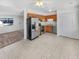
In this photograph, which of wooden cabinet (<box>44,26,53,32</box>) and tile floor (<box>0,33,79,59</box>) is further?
wooden cabinet (<box>44,26,53,32</box>)

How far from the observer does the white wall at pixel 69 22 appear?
732cm

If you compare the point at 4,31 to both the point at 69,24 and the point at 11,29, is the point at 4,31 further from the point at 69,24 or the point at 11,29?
the point at 69,24

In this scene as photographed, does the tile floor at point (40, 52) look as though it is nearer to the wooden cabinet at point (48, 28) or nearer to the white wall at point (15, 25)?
the wooden cabinet at point (48, 28)

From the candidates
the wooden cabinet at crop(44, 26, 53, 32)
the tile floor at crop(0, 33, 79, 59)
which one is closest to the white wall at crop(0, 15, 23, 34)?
the wooden cabinet at crop(44, 26, 53, 32)

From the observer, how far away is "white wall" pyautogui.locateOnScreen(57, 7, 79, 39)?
7.32 meters

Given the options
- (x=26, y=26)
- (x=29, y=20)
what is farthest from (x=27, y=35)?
(x=29, y=20)

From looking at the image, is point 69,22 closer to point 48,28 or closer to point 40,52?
point 48,28

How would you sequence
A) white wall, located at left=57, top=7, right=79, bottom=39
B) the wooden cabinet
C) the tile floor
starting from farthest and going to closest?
the wooden cabinet < white wall, located at left=57, top=7, right=79, bottom=39 < the tile floor

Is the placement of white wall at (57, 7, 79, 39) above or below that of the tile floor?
above

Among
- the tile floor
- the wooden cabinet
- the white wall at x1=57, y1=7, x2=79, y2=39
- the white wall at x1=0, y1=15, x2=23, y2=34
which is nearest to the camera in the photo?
the tile floor

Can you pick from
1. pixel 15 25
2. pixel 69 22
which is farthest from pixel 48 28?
pixel 15 25

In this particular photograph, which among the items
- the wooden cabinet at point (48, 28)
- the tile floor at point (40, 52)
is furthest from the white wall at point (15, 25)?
the tile floor at point (40, 52)

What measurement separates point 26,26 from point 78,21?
4.39 metres

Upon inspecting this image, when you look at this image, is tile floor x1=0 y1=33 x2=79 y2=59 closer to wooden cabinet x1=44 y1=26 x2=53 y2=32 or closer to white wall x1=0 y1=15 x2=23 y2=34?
wooden cabinet x1=44 y1=26 x2=53 y2=32
